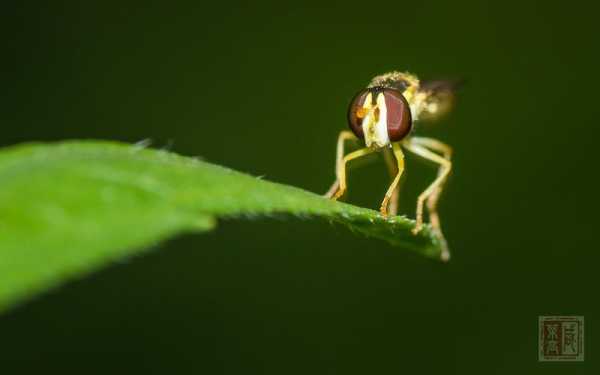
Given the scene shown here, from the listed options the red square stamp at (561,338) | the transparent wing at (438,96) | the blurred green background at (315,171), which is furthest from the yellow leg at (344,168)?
the blurred green background at (315,171)

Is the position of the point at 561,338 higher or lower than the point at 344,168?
lower

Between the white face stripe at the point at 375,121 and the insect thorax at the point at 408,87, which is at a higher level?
the insect thorax at the point at 408,87

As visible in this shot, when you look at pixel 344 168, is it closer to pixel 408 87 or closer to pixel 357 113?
pixel 357 113

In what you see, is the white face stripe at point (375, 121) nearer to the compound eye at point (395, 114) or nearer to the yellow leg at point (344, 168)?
the compound eye at point (395, 114)

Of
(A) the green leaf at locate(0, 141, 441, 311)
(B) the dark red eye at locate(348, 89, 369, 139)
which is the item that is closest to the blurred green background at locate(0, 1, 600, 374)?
(B) the dark red eye at locate(348, 89, 369, 139)

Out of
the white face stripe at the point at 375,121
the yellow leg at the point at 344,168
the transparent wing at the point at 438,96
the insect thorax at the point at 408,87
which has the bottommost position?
the yellow leg at the point at 344,168

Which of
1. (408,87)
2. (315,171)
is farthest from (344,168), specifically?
(315,171)
